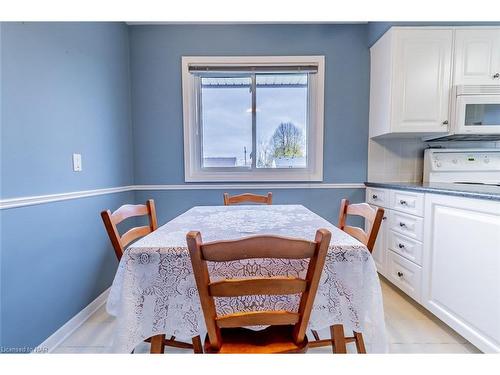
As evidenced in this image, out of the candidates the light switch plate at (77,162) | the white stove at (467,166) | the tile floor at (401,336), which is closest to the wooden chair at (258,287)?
the tile floor at (401,336)

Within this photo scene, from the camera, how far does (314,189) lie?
2.48 m

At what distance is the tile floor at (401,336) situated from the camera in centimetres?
137

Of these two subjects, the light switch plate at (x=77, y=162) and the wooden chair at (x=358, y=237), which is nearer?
the wooden chair at (x=358, y=237)

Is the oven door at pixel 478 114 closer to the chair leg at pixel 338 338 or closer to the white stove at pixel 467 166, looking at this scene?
the white stove at pixel 467 166

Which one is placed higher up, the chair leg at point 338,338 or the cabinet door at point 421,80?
the cabinet door at point 421,80

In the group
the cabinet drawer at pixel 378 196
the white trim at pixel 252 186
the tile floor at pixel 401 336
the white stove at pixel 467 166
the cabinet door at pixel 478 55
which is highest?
the cabinet door at pixel 478 55

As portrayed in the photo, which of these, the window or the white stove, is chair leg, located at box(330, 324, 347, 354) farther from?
the white stove

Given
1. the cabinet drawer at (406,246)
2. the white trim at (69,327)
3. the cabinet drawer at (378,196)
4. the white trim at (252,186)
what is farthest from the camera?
the white trim at (252,186)

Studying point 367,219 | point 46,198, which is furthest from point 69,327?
point 367,219

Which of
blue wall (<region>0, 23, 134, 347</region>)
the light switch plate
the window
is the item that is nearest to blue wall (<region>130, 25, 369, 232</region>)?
the window

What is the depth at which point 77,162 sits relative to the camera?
5.31 feet

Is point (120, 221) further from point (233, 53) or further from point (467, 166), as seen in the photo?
point (467, 166)

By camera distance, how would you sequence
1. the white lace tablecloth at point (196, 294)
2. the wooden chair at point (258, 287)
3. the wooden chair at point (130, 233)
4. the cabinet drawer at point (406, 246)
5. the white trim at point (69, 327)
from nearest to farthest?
1. the wooden chair at point (258, 287)
2. the white lace tablecloth at point (196, 294)
3. the wooden chair at point (130, 233)
4. the white trim at point (69, 327)
5. the cabinet drawer at point (406, 246)
